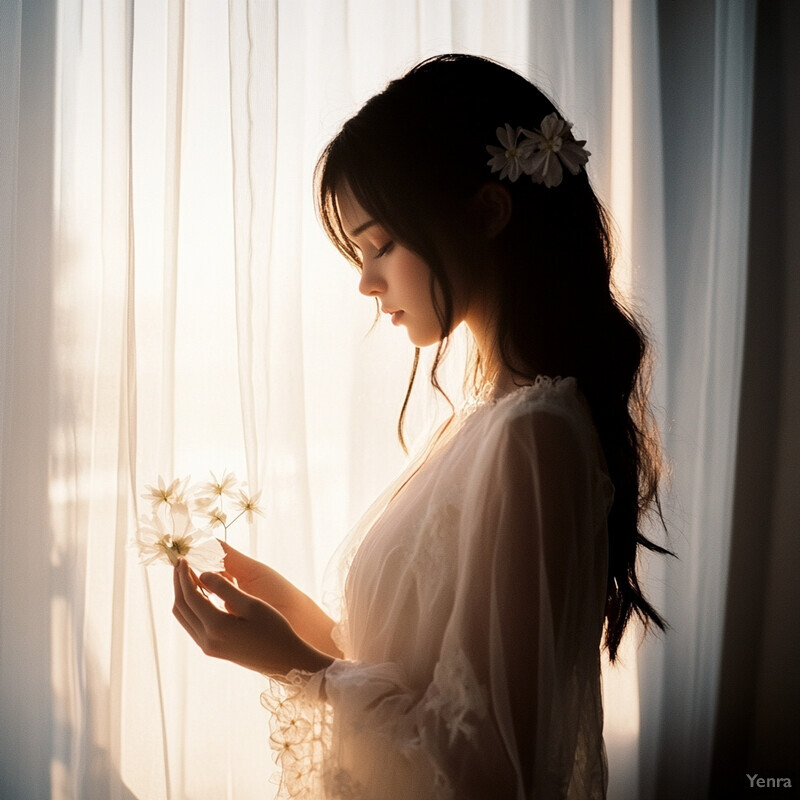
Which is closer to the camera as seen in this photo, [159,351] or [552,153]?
[552,153]

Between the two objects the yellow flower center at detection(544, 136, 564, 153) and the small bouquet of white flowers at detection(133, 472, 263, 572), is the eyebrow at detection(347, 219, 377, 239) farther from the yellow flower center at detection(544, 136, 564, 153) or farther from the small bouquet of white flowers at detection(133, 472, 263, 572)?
the small bouquet of white flowers at detection(133, 472, 263, 572)

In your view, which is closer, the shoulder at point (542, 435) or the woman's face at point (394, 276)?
the shoulder at point (542, 435)

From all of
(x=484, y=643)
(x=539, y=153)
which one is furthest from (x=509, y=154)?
(x=484, y=643)

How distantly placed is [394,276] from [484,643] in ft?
1.45

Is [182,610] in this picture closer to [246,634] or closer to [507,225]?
[246,634]

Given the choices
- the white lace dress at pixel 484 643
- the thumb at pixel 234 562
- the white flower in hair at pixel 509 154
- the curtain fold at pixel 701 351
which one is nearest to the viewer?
the white lace dress at pixel 484 643

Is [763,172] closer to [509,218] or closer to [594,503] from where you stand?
[509,218]

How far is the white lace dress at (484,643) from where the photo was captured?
2.53 ft

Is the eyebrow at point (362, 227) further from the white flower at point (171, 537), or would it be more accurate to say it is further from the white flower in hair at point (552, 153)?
the white flower at point (171, 537)

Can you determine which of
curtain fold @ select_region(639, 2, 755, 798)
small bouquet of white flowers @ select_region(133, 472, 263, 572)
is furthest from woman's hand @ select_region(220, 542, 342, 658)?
curtain fold @ select_region(639, 2, 755, 798)

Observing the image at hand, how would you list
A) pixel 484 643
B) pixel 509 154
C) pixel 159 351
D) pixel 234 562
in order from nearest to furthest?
1. pixel 484 643
2. pixel 509 154
3. pixel 234 562
4. pixel 159 351

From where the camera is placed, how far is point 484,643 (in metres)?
0.78

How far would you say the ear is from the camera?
90 centimetres

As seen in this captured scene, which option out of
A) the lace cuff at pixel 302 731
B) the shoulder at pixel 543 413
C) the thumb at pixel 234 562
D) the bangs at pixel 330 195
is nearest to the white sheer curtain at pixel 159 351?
the thumb at pixel 234 562
